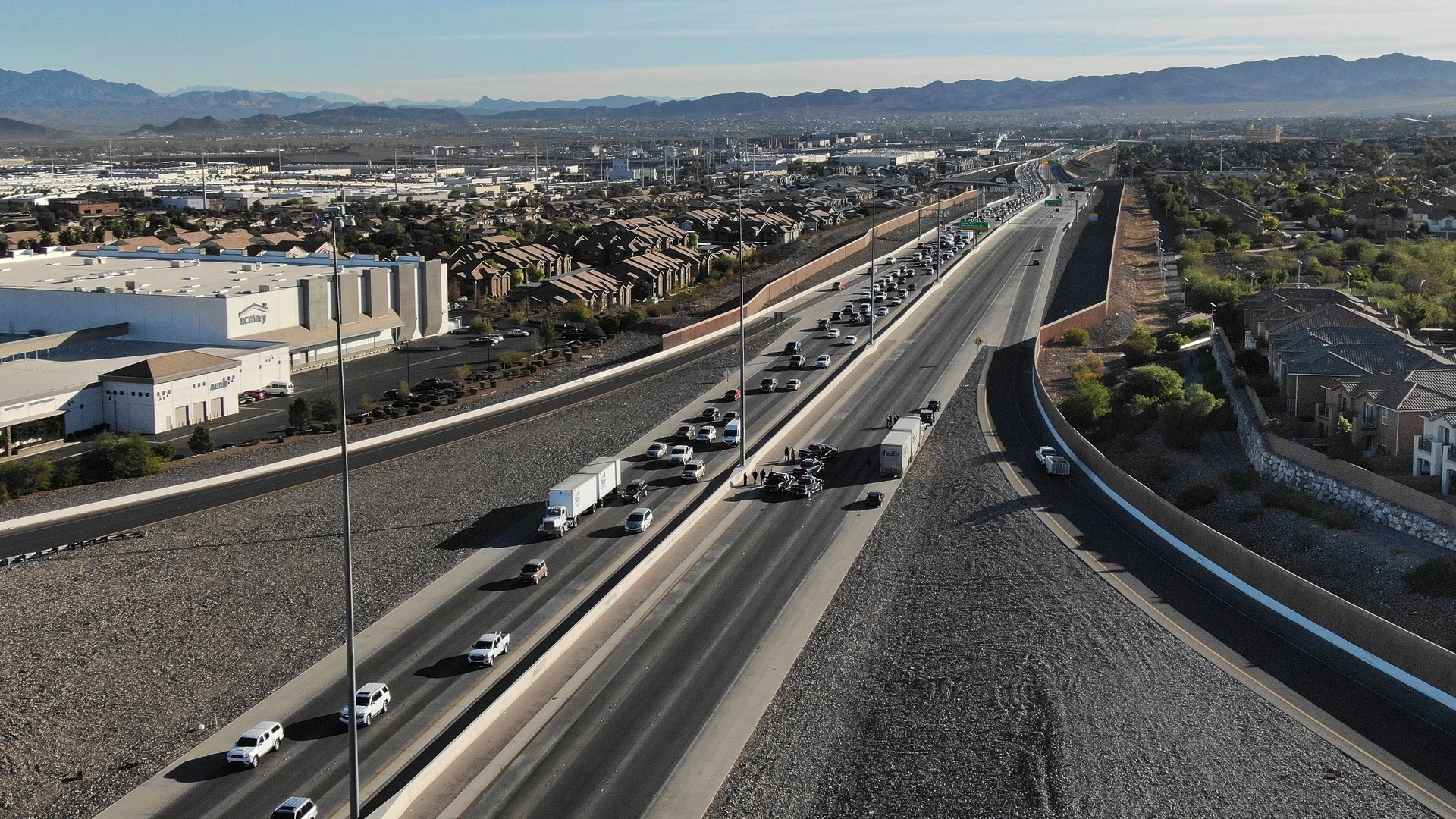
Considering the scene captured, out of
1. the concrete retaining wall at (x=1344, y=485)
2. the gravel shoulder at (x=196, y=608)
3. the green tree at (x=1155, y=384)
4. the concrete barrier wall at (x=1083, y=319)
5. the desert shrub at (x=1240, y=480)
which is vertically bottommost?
the gravel shoulder at (x=196, y=608)

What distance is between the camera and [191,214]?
107 metres

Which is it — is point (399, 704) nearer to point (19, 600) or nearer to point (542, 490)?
point (19, 600)

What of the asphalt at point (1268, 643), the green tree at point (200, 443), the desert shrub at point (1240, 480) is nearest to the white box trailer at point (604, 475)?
the asphalt at point (1268, 643)

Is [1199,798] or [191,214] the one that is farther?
[191,214]

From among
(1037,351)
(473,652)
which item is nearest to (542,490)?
(473,652)

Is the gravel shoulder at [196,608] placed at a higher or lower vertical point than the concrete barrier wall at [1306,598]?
lower

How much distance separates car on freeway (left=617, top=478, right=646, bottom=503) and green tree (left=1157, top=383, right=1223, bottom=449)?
14901mm

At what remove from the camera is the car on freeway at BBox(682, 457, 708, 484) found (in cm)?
3086

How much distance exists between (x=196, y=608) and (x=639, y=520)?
849cm

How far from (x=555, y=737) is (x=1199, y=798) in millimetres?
8096

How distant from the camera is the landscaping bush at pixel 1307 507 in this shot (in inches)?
1081

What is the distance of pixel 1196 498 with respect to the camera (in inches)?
1204

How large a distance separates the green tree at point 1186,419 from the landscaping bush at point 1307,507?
15.3 feet

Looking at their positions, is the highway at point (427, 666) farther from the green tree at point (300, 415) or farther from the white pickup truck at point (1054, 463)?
the white pickup truck at point (1054, 463)
